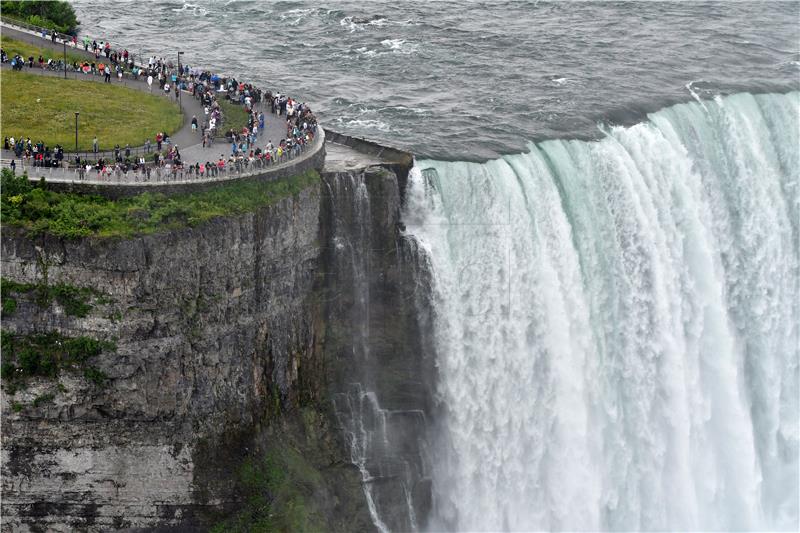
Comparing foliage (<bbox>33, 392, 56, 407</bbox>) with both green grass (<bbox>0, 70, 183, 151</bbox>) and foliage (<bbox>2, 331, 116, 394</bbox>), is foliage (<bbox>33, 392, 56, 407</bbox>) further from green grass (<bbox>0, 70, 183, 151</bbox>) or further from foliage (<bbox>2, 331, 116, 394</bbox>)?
green grass (<bbox>0, 70, 183, 151</bbox>)

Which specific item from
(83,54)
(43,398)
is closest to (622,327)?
(43,398)

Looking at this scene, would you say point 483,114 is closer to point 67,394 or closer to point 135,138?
point 135,138

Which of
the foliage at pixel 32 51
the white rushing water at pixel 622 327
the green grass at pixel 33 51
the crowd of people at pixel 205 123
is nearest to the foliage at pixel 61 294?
the crowd of people at pixel 205 123

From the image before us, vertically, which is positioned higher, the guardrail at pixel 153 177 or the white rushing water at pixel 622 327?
the guardrail at pixel 153 177

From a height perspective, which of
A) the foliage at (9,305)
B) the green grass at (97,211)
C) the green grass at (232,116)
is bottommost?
the foliage at (9,305)

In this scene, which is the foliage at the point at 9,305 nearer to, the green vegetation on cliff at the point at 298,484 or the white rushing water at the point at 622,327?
the green vegetation on cliff at the point at 298,484

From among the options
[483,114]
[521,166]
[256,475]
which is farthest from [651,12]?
[256,475]
